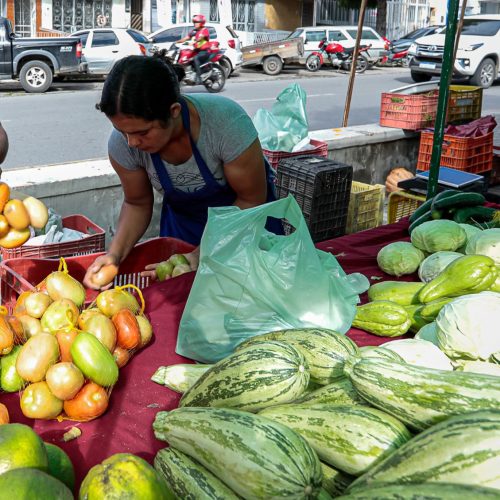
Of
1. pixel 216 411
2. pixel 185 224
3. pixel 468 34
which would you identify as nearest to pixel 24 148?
pixel 185 224

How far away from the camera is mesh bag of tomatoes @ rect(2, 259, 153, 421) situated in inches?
81.2

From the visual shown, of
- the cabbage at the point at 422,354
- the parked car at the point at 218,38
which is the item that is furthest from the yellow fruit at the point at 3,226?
the parked car at the point at 218,38

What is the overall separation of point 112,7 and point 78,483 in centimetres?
2598

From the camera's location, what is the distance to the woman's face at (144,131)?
2717 millimetres

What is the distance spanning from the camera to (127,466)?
1442 mm

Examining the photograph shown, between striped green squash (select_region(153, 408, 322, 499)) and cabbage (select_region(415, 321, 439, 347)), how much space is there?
1074 mm

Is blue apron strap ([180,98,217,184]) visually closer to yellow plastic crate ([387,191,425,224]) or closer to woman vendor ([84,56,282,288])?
woman vendor ([84,56,282,288])

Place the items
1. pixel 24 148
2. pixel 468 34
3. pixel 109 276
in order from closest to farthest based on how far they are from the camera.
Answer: pixel 109 276, pixel 24 148, pixel 468 34

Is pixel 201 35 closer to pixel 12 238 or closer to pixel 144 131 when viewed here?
pixel 144 131

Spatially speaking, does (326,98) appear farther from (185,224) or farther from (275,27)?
(275,27)

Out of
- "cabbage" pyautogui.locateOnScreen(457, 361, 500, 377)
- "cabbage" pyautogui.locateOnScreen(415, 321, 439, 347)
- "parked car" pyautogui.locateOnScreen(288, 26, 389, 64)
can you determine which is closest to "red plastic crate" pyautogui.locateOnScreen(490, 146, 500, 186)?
"cabbage" pyautogui.locateOnScreen(415, 321, 439, 347)

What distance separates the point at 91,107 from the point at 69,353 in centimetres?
1251

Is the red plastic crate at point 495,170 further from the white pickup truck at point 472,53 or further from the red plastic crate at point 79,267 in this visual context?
the white pickup truck at point 472,53

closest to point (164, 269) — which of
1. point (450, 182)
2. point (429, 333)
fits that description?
point (429, 333)
